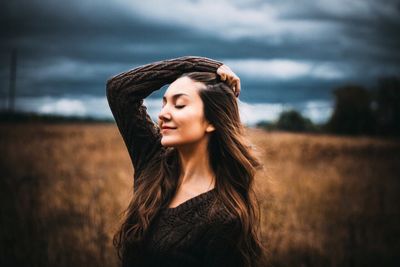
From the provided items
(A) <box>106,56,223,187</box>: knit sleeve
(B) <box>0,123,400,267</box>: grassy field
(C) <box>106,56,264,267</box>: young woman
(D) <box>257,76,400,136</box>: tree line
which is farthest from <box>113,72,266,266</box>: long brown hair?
(D) <box>257,76,400,136</box>: tree line

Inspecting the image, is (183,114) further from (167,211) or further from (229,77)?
(167,211)

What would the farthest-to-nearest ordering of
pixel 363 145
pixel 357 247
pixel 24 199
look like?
pixel 363 145 < pixel 24 199 < pixel 357 247

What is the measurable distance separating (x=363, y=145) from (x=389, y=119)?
14.5 meters

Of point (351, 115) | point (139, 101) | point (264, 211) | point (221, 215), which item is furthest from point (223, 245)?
point (351, 115)

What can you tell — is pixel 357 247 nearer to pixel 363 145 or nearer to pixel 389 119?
pixel 363 145

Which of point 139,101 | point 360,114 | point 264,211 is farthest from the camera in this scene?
point 360,114

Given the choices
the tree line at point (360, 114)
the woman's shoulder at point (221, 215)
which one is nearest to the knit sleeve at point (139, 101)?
the woman's shoulder at point (221, 215)

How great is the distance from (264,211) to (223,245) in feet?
15.2

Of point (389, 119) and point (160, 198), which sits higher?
point (160, 198)

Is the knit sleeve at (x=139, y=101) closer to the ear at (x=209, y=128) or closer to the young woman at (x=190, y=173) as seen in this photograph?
the young woman at (x=190, y=173)

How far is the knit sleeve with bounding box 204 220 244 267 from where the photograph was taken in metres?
1.80

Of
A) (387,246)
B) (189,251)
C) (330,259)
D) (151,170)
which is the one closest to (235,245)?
(189,251)

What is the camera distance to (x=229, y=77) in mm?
1990

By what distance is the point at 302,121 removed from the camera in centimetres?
3103
